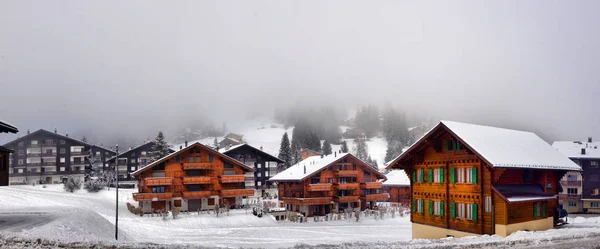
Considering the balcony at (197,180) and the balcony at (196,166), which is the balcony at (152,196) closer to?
the balcony at (197,180)

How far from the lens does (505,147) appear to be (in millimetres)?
34750

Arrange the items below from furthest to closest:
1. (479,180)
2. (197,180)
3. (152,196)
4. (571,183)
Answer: (571,183)
(197,180)
(152,196)
(479,180)

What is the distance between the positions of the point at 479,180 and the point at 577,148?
5728cm

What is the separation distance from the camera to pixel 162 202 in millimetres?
65312

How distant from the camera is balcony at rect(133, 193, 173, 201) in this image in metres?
62.2

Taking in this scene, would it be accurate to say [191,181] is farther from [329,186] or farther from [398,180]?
[398,180]

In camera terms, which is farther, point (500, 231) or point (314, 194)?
point (314, 194)

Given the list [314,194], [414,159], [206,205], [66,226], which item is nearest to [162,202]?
[206,205]

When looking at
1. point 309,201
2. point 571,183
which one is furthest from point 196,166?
point 571,183

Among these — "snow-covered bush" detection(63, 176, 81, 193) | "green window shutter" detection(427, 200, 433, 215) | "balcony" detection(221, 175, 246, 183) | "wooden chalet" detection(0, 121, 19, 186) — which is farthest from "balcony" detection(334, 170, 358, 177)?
"wooden chalet" detection(0, 121, 19, 186)

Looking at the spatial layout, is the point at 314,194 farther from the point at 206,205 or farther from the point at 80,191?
the point at 80,191

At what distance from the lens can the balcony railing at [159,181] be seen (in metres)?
63.3

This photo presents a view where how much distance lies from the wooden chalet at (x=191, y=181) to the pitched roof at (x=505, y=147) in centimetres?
3584

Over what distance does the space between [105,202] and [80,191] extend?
40.1 ft
